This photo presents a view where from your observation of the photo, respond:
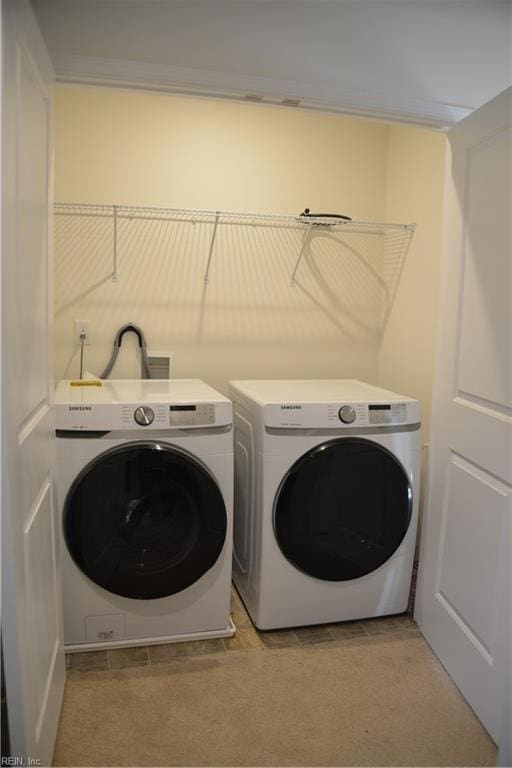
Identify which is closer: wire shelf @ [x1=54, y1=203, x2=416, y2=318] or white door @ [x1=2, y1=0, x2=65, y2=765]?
white door @ [x1=2, y1=0, x2=65, y2=765]

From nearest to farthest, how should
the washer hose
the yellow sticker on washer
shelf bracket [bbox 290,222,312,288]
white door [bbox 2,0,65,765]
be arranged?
1. white door [bbox 2,0,65,765]
2. the yellow sticker on washer
3. the washer hose
4. shelf bracket [bbox 290,222,312,288]

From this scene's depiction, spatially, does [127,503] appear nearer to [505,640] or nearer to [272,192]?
[505,640]

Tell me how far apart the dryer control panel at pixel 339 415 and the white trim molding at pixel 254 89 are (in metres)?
1.00

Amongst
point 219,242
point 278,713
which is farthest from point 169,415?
point 219,242

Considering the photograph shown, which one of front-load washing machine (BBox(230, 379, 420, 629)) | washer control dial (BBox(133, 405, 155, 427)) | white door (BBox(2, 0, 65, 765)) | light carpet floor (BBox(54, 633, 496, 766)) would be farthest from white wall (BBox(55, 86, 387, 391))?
light carpet floor (BBox(54, 633, 496, 766))

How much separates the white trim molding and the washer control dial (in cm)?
102

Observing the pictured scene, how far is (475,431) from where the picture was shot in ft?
5.81

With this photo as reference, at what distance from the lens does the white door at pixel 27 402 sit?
1097 millimetres

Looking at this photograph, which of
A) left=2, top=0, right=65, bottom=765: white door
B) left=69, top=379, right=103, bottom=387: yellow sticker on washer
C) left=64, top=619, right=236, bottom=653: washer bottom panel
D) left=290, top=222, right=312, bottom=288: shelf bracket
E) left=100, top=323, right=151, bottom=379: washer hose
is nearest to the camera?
left=2, top=0, right=65, bottom=765: white door

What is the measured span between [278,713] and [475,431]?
42.2 inches

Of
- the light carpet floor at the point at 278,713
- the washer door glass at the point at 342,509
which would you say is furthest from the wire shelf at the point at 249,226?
the light carpet floor at the point at 278,713

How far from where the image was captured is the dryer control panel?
6.67ft

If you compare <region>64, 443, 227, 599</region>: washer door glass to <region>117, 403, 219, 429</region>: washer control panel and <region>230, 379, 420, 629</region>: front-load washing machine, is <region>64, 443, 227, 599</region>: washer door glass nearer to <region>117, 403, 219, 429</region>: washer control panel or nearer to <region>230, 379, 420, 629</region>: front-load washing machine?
<region>117, 403, 219, 429</region>: washer control panel

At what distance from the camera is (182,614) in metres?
2.07
